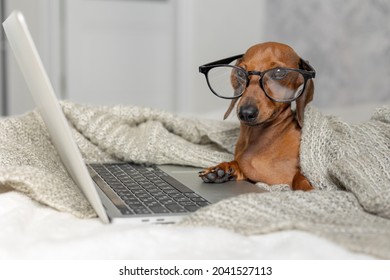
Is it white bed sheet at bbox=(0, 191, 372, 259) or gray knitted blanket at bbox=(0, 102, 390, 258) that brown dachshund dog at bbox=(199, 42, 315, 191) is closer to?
gray knitted blanket at bbox=(0, 102, 390, 258)

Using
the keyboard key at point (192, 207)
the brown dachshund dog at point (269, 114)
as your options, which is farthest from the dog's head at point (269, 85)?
the keyboard key at point (192, 207)

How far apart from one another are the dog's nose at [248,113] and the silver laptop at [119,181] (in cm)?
12

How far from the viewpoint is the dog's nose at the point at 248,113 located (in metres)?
1.11

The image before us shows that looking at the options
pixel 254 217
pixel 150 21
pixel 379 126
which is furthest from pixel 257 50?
pixel 150 21

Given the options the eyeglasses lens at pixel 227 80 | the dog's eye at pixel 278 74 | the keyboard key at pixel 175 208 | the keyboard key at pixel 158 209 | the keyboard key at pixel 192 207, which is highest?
the dog's eye at pixel 278 74

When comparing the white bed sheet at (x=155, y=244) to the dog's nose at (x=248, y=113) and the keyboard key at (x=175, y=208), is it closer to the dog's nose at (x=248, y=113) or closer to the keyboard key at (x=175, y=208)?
the keyboard key at (x=175, y=208)

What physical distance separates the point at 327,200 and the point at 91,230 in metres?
0.33

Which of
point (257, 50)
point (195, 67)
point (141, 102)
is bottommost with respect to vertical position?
point (141, 102)

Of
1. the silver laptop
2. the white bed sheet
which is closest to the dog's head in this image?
the silver laptop

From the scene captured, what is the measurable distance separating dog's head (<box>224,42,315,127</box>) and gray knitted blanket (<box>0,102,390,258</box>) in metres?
0.06

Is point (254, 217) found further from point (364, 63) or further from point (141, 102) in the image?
point (141, 102)

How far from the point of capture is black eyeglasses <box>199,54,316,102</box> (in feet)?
3.67

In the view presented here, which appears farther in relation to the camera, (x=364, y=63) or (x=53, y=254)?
(x=364, y=63)

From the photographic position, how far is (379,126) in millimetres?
1209
